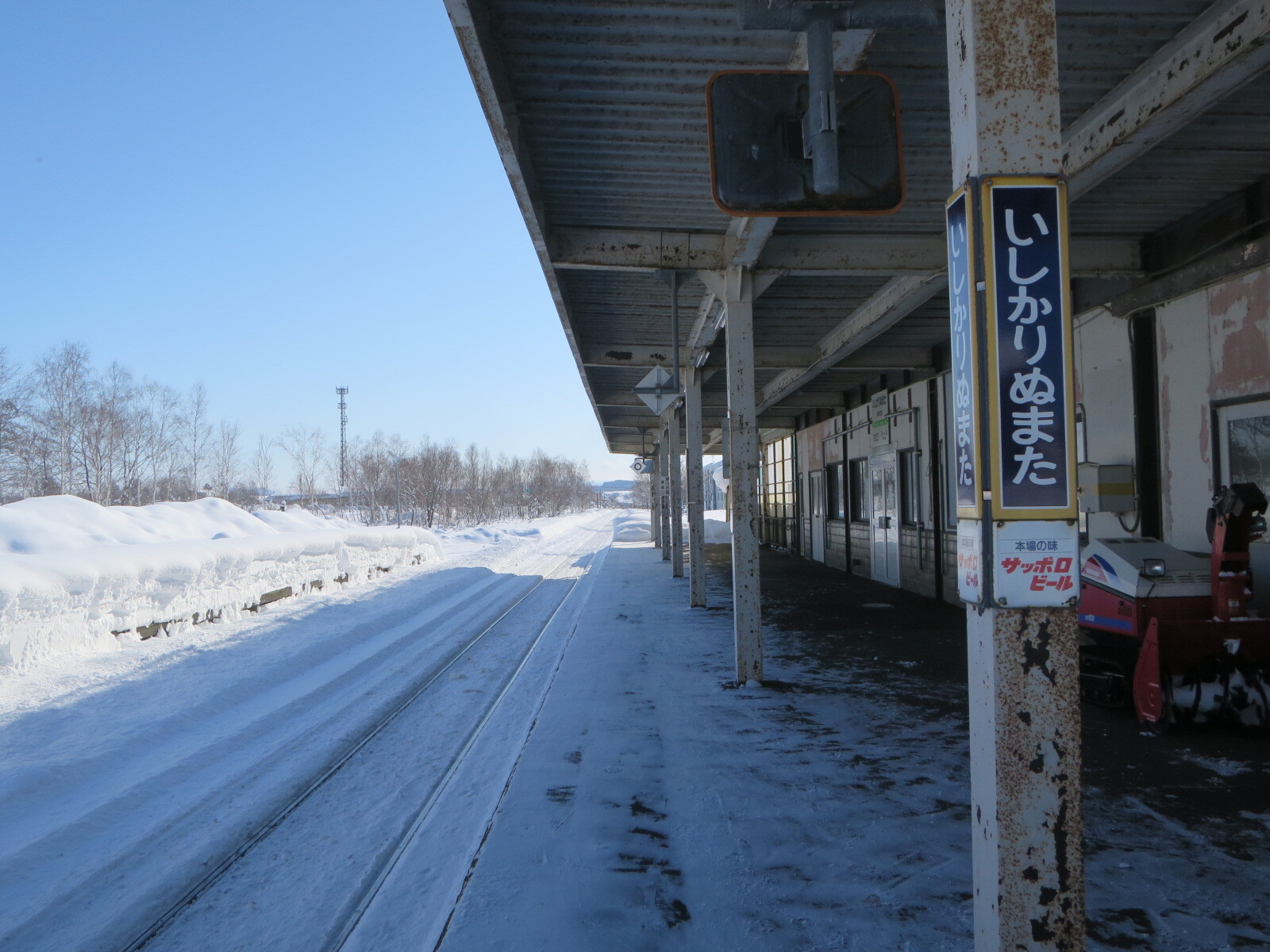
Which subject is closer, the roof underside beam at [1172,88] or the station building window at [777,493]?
the roof underside beam at [1172,88]

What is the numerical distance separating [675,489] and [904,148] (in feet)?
35.2

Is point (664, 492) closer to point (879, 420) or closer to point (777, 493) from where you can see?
point (777, 493)

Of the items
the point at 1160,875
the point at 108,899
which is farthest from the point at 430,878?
the point at 1160,875

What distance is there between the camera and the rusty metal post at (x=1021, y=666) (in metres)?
2.39

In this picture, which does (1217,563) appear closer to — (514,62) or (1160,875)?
(1160,875)

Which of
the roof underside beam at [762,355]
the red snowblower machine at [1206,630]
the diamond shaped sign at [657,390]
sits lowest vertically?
the red snowblower machine at [1206,630]

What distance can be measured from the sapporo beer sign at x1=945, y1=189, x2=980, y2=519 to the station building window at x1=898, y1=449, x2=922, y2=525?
12.0 m

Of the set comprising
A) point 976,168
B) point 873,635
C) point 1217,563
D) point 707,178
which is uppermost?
point 707,178

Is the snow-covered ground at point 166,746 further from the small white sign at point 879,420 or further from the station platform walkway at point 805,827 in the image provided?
the small white sign at point 879,420

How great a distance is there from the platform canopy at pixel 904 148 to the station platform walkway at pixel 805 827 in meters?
3.92

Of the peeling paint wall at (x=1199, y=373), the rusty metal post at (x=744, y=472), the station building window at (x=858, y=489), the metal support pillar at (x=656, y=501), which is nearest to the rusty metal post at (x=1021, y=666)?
the rusty metal post at (x=744, y=472)

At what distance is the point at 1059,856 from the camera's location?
240 centimetres

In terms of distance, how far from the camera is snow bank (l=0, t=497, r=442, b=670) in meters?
7.95

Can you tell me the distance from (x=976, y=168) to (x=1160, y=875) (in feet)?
11.2
